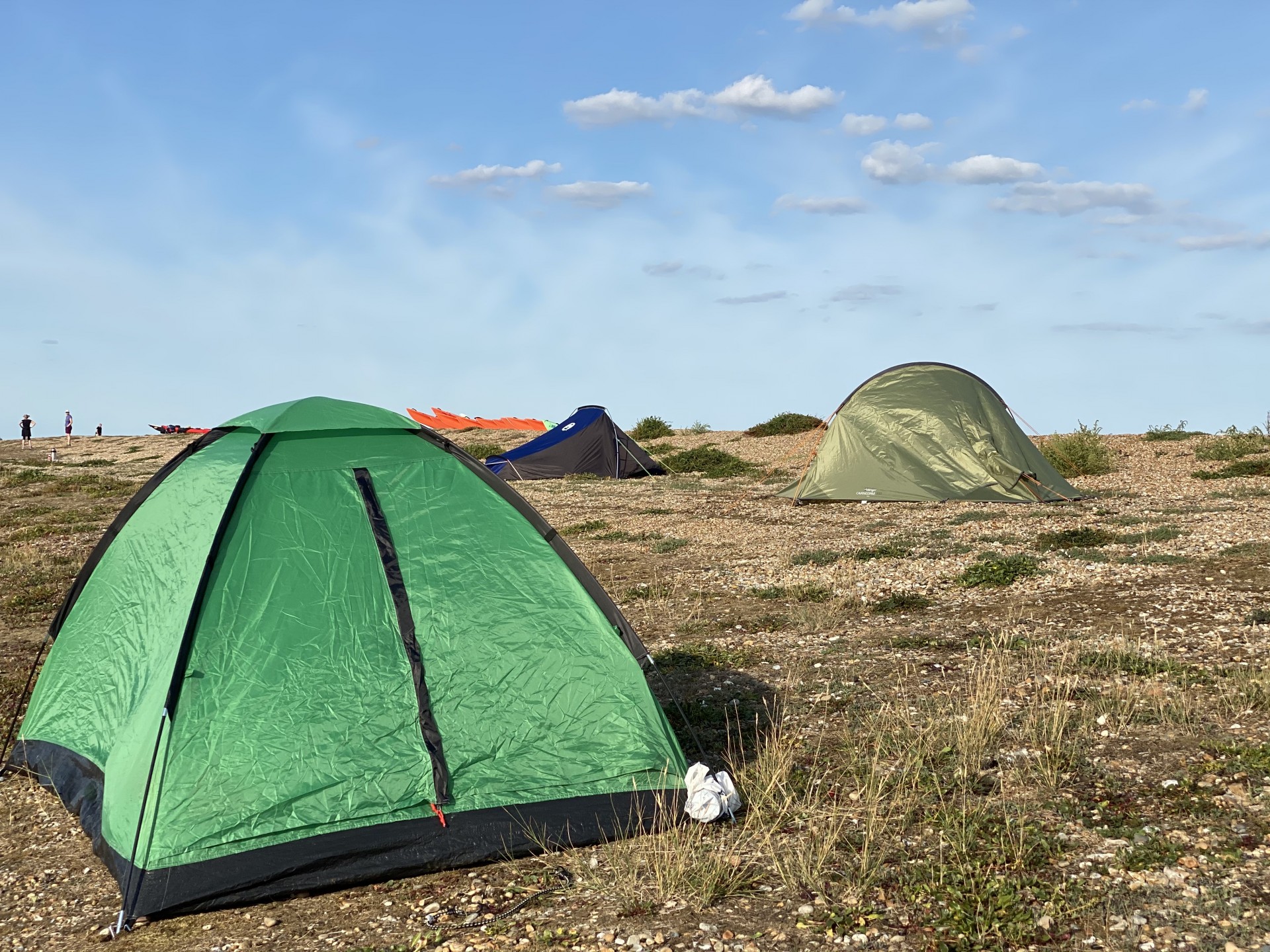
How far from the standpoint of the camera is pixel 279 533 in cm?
621

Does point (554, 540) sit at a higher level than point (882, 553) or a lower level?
higher

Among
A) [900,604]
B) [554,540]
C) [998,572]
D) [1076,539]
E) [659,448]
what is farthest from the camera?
[659,448]

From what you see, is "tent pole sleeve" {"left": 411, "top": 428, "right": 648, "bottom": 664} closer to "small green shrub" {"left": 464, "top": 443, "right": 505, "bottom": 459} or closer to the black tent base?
the black tent base

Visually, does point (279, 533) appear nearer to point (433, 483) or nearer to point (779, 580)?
point (433, 483)

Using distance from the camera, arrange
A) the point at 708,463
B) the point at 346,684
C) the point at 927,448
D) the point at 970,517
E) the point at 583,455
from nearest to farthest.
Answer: the point at 346,684, the point at 970,517, the point at 927,448, the point at 583,455, the point at 708,463

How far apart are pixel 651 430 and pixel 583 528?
68.3 ft

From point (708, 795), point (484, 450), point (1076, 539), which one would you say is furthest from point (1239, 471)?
point (484, 450)

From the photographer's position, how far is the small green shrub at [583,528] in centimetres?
→ 1848

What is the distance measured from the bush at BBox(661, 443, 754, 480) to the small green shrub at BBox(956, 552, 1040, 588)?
14990 mm

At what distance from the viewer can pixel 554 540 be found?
22.0 feet

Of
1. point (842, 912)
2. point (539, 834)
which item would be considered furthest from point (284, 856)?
point (842, 912)

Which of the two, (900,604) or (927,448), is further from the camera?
(927,448)

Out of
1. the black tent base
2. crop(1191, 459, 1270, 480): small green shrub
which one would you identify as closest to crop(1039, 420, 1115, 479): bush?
crop(1191, 459, 1270, 480): small green shrub

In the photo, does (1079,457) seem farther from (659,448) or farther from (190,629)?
(190,629)
